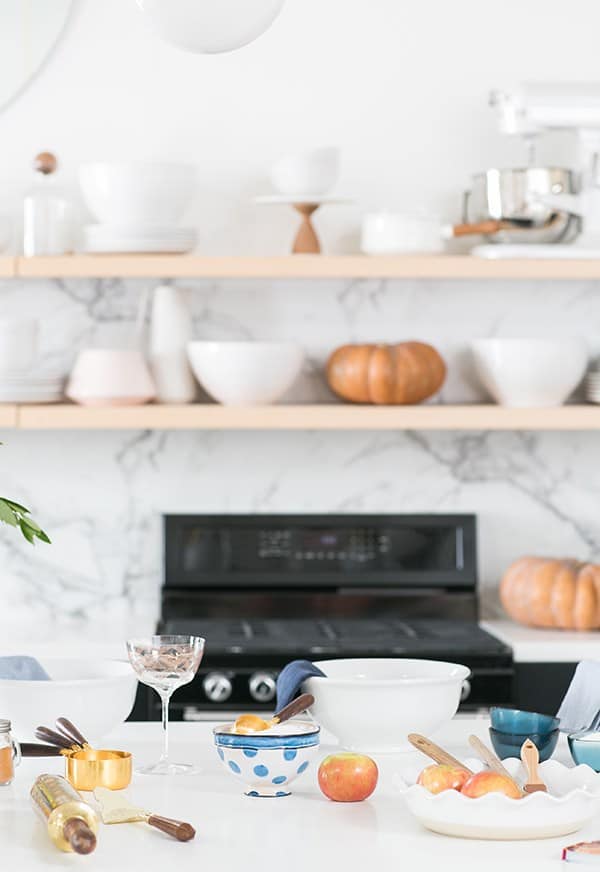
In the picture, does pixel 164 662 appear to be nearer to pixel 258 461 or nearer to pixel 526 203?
pixel 258 461

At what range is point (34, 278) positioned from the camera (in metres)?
3.72

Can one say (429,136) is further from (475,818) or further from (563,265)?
(475,818)

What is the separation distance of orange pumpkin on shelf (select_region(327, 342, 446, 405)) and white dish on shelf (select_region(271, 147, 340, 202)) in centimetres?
42

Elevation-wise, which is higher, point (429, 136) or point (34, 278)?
point (429, 136)

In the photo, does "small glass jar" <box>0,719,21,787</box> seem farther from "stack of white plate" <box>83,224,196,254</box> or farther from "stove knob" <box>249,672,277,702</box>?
"stack of white plate" <box>83,224,196,254</box>

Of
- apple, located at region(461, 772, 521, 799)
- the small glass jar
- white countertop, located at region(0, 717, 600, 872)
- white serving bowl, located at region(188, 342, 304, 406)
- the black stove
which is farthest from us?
the black stove

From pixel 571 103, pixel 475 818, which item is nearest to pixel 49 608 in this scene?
pixel 571 103

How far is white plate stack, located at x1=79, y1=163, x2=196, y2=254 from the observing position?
3.41 meters

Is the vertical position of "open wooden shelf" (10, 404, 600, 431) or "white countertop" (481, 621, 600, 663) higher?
"open wooden shelf" (10, 404, 600, 431)

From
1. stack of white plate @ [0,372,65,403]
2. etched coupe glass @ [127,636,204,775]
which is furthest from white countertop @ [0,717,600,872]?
stack of white plate @ [0,372,65,403]

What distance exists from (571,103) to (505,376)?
27.3 inches

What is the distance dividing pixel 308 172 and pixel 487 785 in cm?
216

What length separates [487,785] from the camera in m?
1.58

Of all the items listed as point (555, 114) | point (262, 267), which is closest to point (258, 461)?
point (262, 267)
